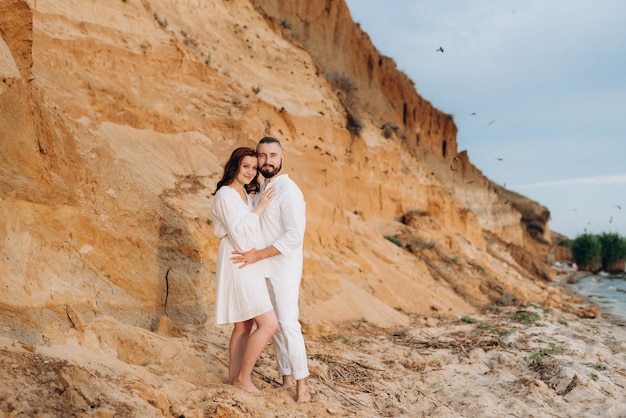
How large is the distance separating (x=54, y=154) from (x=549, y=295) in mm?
16439

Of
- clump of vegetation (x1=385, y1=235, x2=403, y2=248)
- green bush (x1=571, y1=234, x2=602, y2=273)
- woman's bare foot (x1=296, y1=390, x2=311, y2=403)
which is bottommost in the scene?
woman's bare foot (x1=296, y1=390, x2=311, y2=403)

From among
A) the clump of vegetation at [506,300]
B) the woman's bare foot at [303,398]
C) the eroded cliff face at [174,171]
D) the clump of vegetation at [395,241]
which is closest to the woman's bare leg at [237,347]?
the woman's bare foot at [303,398]

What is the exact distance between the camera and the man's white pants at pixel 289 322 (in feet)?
12.5

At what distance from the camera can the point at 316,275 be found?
8281mm

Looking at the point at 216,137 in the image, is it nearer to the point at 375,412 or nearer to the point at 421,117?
the point at 375,412

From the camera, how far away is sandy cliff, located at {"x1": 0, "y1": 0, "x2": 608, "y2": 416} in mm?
3943

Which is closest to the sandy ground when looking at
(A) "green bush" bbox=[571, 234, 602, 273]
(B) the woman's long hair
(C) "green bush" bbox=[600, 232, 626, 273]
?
(B) the woman's long hair

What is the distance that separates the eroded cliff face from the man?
133 cm

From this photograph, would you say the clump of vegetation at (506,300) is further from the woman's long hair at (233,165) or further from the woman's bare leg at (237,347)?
the woman's long hair at (233,165)

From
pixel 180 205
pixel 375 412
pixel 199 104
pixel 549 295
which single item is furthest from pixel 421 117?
pixel 375 412

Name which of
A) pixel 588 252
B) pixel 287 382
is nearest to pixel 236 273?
pixel 287 382

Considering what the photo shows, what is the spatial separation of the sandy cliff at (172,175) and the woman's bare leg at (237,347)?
245mm

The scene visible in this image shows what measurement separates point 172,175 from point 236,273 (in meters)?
4.64

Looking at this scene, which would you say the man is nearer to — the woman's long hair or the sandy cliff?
the woman's long hair
